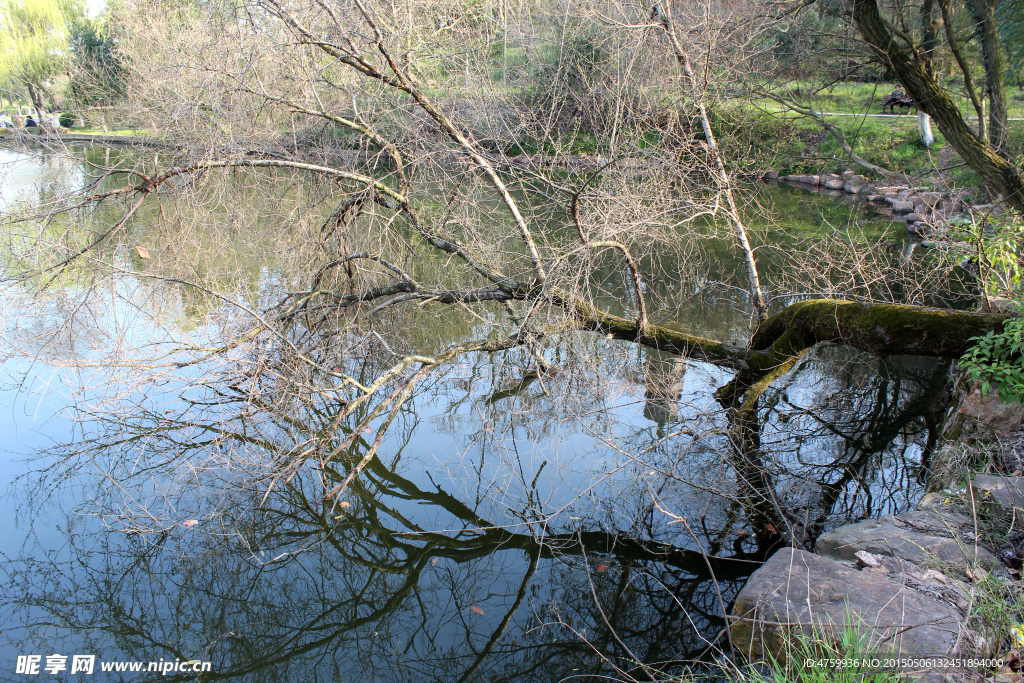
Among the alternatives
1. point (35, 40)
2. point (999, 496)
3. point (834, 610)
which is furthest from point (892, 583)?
point (35, 40)

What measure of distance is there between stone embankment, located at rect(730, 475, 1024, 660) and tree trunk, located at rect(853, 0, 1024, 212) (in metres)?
3.35

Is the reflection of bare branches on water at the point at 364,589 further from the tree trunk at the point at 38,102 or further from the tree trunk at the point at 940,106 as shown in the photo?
the tree trunk at the point at 940,106

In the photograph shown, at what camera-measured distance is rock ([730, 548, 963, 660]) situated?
2441mm

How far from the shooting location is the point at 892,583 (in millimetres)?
2830

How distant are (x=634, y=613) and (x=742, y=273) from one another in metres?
7.16

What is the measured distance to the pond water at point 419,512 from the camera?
141 inches

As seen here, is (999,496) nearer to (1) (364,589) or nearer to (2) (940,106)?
(1) (364,589)

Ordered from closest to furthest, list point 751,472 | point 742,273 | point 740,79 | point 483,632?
point 483,632
point 751,472
point 740,79
point 742,273

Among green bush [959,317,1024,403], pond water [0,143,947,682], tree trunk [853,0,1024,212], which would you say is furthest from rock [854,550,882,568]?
tree trunk [853,0,1024,212]

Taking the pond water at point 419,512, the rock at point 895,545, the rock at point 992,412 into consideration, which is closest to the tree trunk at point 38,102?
the pond water at point 419,512

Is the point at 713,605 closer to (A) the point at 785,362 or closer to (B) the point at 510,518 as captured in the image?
(B) the point at 510,518

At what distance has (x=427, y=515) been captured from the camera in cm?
483

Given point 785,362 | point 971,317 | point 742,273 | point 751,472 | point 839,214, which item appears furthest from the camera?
point 839,214

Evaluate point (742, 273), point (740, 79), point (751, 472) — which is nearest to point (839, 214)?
point (742, 273)
